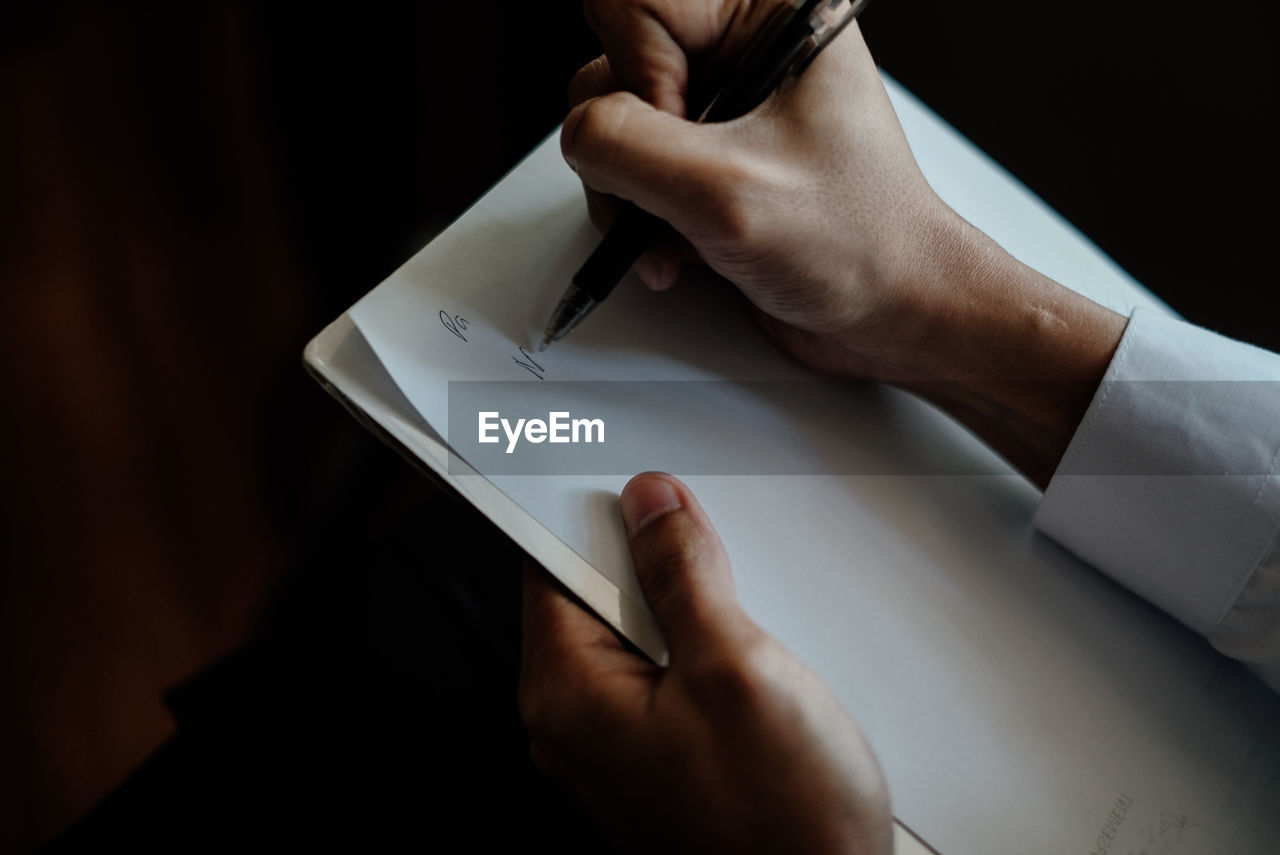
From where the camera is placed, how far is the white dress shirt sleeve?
0.43 m

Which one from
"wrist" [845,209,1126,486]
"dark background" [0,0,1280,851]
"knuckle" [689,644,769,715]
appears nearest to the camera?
"knuckle" [689,644,769,715]

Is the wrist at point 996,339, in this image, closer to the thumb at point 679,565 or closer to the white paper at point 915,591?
the white paper at point 915,591

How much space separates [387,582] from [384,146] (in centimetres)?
53

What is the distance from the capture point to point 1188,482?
0.43m

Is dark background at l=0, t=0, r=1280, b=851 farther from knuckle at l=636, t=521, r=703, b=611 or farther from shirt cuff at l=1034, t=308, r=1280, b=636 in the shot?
knuckle at l=636, t=521, r=703, b=611

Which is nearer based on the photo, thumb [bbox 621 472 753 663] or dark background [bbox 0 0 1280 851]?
thumb [bbox 621 472 753 663]

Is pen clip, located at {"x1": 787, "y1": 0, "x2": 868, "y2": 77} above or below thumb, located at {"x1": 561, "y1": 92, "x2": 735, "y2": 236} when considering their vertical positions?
above

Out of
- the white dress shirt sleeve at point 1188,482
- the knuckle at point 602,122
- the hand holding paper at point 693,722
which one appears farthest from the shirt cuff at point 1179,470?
the knuckle at point 602,122

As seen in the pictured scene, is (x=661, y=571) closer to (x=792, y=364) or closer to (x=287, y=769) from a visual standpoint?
(x=792, y=364)

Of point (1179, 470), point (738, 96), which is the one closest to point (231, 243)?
point (738, 96)

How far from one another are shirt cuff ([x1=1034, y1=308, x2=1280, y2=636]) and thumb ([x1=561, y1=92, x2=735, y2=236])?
0.24m

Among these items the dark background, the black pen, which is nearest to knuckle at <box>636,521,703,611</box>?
the black pen

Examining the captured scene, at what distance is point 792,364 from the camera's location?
0.50 m

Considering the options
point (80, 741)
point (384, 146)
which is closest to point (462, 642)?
point (80, 741)
